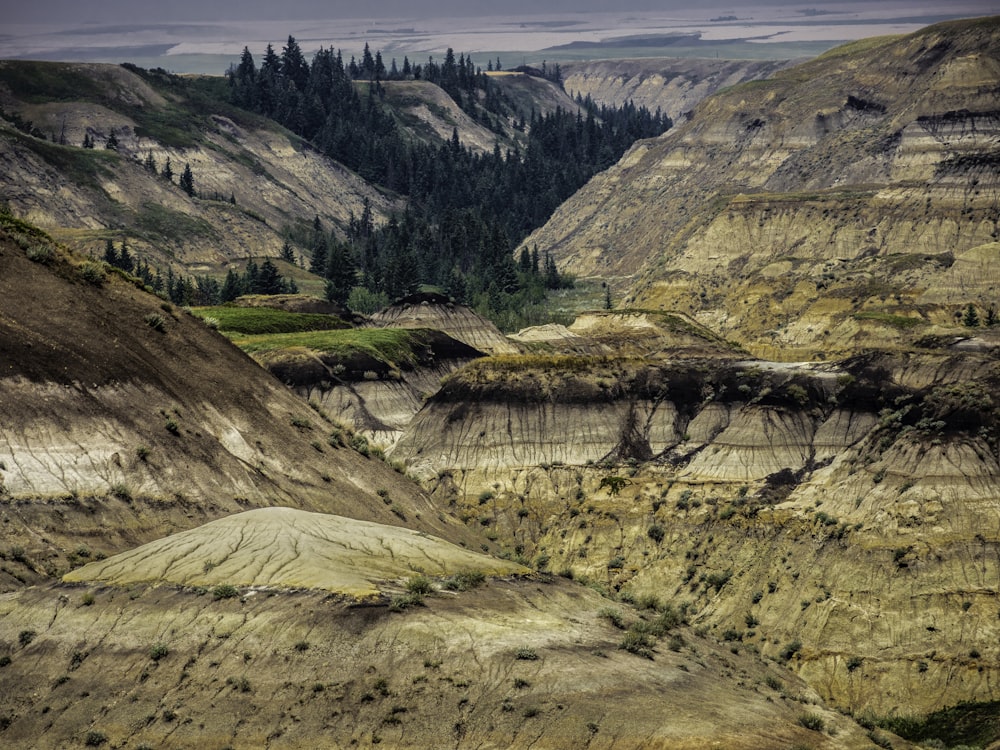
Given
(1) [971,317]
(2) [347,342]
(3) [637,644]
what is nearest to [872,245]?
(1) [971,317]

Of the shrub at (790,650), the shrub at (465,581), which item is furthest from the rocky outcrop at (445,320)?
the shrub at (465,581)

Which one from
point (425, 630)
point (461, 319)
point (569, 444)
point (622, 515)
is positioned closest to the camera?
point (425, 630)

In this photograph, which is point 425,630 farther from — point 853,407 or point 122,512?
point 853,407

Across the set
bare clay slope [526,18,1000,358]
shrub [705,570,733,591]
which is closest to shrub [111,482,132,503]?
shrub [705,570,733,591]

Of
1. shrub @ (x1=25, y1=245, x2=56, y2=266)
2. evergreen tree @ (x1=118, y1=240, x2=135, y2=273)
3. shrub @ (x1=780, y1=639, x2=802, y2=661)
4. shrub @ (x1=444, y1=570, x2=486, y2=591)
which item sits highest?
shrub @ (x1=25, y1=245, x2=56, y2=266)

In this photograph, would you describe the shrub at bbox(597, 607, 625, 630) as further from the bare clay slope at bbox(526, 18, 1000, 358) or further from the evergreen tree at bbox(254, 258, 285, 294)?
the evergreen tree at bbox(254, 258, 285, 294)

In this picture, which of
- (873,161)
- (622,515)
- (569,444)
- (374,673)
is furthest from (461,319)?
(374,673)

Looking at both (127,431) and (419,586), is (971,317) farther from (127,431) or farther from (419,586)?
(419,586)
